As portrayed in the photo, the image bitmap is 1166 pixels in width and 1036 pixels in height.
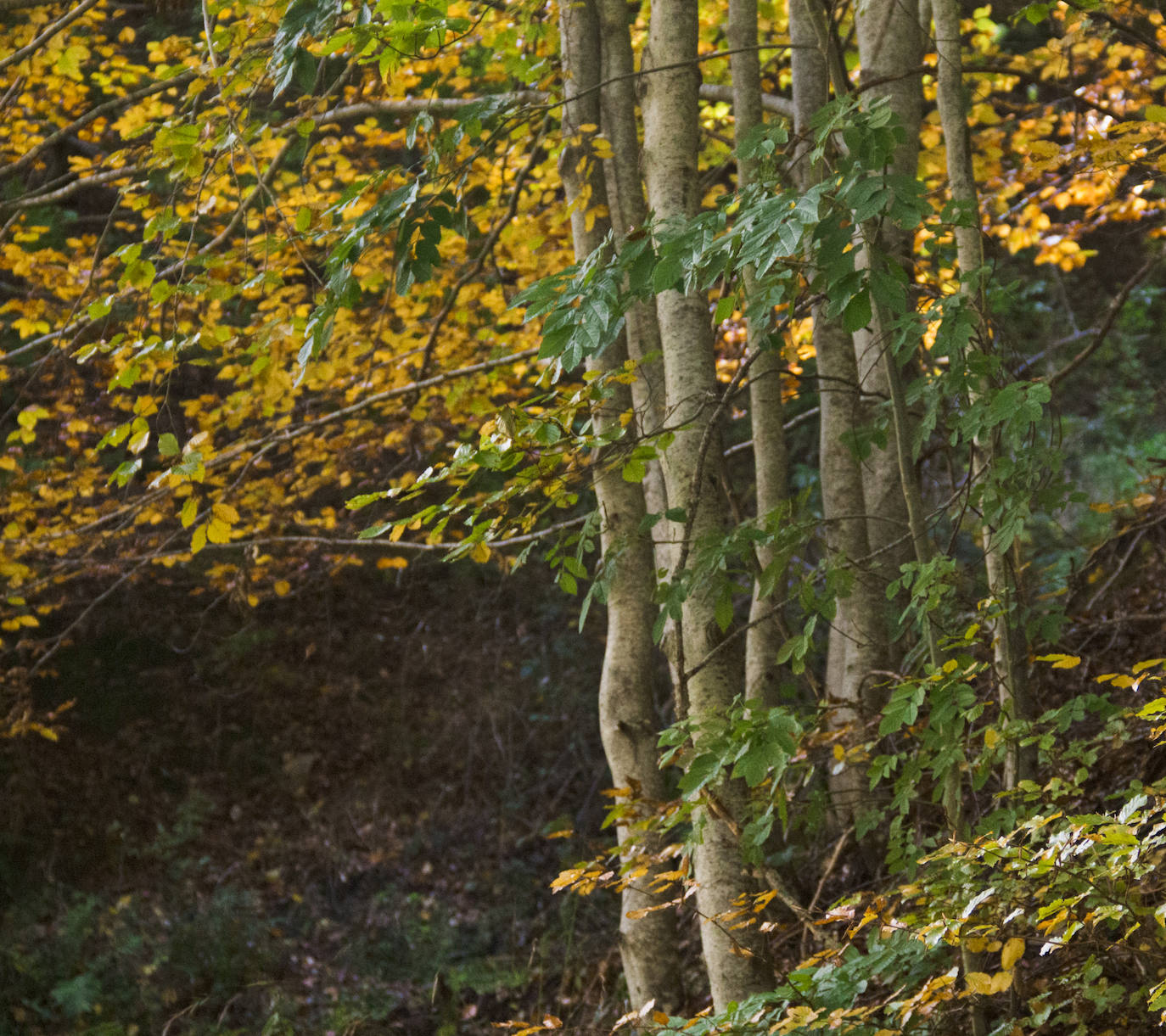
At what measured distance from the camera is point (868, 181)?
1.97 m

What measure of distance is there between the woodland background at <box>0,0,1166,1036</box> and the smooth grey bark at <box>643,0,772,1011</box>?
0.13m

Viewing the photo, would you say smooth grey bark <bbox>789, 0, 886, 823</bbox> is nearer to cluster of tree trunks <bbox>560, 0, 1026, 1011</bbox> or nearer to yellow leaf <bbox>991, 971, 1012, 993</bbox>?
cluster of tree trunks <bbox>560, 0, 1026, 1011</bbox>

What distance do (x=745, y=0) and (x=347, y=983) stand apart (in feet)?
18.9

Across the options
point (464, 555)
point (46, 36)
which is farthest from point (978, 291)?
point (46, 36)

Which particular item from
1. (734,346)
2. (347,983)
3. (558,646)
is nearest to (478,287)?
(734,346)

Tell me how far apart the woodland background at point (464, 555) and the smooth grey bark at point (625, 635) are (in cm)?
7

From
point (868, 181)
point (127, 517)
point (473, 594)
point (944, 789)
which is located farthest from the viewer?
point (473, 594)

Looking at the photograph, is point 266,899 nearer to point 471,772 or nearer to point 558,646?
point 471,772

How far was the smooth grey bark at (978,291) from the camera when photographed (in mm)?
2617

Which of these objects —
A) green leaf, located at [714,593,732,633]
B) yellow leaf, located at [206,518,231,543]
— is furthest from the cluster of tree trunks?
yellow leaf, located at [206,518,231,543]

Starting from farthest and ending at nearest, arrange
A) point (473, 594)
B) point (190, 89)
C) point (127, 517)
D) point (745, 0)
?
point (473, 594) → point (127, 517) → point (745, 0) → point (190, 89)

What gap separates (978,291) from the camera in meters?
2.60

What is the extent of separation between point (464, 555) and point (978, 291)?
1970 millimetres

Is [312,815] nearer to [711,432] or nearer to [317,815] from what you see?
[317,815]
